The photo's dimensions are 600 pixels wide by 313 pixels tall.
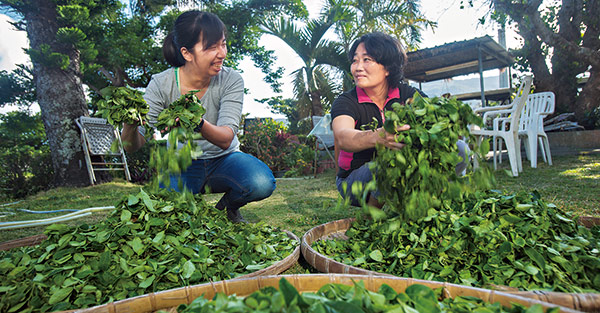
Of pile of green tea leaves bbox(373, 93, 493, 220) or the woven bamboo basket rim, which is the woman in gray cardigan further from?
pile of green tea leaves bbox(373, 93, 493, 220)

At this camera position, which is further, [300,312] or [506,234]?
[506,234]

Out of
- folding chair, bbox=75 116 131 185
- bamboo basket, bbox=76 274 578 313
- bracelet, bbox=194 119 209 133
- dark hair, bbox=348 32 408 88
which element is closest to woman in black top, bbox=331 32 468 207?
dark hair, bbox=348 32 408 88

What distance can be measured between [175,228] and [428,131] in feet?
3.30

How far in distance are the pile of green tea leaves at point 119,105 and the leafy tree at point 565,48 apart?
748 centimetres

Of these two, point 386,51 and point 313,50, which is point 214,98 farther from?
point 313,50

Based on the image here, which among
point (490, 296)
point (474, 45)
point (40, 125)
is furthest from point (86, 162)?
point (474, 45)

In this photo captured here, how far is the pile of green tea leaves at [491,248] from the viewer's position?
1061 mm

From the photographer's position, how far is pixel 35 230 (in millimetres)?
2430

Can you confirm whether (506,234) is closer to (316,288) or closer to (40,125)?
(316,288)

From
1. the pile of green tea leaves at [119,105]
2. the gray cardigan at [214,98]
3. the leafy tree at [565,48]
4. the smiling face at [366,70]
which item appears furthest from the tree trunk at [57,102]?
the leafy tree at [565,48]

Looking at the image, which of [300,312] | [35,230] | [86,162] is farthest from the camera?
[86,162]

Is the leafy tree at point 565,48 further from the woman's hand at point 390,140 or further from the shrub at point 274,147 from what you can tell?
the woman's hand at point 390,140

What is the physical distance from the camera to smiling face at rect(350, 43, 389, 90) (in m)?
1.88

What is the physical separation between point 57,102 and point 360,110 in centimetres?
545
